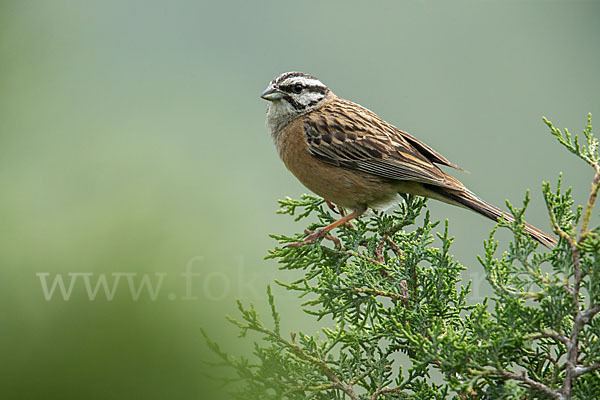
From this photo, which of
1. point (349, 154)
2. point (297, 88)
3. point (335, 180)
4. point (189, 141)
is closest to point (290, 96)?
point (297, 88)

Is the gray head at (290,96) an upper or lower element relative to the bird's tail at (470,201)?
upper

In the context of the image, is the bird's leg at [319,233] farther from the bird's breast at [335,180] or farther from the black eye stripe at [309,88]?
the black eye stripe at [309,88]

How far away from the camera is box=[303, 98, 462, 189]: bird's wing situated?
4633mm

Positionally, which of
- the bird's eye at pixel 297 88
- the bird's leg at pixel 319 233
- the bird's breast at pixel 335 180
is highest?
the bird's eye at pixel 297 88

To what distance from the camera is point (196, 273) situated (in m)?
2.79

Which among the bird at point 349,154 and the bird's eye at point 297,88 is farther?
the bird's eye at point 297,88

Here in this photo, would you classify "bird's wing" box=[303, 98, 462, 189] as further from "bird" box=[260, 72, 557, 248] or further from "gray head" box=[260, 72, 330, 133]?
"gray head" box=[260, 72, 330, 133]

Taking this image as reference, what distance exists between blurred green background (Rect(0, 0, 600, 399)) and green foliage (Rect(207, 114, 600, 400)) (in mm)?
201

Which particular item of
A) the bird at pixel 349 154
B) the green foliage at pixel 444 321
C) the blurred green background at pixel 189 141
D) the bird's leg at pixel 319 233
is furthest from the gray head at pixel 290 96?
the green foliage at pixel 444 321

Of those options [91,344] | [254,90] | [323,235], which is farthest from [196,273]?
[254,90]

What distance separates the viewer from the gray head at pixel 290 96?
5137mm

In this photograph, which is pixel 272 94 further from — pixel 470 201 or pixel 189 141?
pixel 189 141

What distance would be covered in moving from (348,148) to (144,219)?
2.28 meters

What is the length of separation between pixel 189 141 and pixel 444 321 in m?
6.15
